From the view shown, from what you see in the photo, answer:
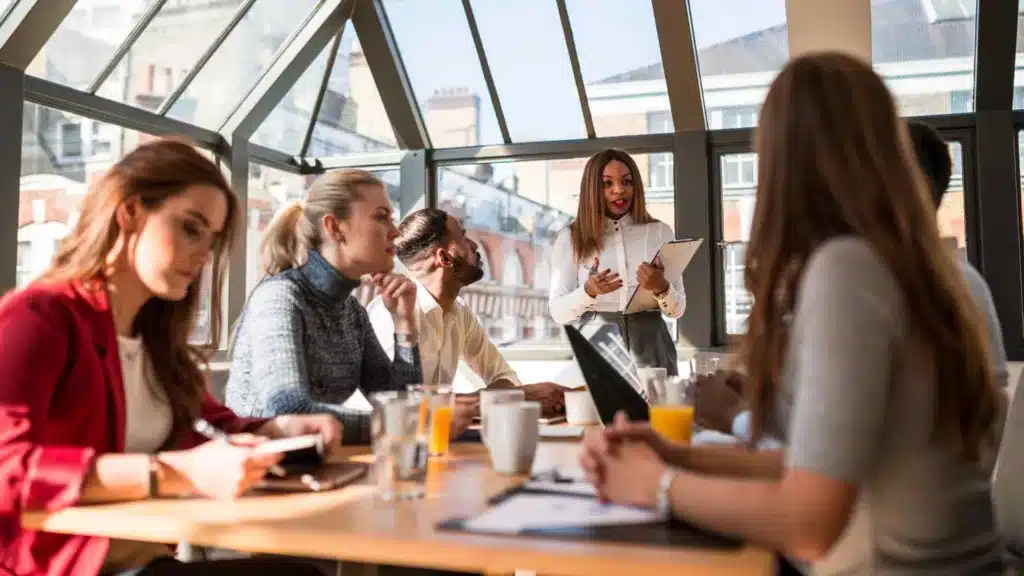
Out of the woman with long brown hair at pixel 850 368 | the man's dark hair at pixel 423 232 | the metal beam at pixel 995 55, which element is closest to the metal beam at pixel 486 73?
the metal beam at pixel 995 55

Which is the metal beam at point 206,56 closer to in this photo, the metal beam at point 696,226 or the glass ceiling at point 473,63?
the glass ceiling at point 473,63

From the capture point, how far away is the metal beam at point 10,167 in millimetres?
3541

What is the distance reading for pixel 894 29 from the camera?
4.64m

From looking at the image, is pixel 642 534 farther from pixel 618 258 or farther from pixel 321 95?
pixel 321 95

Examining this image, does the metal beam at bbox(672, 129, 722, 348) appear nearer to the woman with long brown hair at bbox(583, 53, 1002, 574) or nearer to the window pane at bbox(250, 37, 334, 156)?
the window pane at bbox(250, 37, 334, 156)

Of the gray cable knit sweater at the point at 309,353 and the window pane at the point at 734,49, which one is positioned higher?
the window pane at the point at 734,49

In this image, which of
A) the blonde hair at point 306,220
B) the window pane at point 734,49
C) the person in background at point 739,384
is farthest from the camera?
the window pane at point 734,49

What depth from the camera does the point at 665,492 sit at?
95cm

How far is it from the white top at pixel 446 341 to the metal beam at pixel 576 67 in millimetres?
2686

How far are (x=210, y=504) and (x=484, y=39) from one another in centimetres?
466

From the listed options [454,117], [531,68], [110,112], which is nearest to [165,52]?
[110,112]

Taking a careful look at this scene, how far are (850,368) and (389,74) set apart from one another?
505cm

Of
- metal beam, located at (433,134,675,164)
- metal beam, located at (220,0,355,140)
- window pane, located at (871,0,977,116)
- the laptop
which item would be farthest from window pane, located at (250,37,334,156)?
the laptop

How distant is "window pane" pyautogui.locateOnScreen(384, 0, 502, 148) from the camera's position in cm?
537
